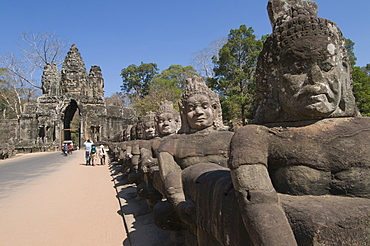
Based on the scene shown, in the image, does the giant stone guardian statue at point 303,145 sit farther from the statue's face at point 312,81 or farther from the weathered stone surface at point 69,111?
the weathered stone surface at point 69,111

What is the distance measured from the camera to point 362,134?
143 centimetres

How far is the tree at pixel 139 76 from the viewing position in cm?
5064

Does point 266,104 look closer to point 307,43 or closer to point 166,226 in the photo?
point 307,43

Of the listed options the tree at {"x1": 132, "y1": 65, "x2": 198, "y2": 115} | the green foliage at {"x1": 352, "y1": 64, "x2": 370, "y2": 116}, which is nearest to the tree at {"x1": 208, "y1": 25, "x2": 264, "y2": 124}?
the tree at {"x1": 132, "y1": 65, "x2": 198, "y2": 115}

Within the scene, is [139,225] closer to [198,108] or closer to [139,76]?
[198,108]

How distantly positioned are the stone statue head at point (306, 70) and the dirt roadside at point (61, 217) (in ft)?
9.40

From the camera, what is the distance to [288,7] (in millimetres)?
1836

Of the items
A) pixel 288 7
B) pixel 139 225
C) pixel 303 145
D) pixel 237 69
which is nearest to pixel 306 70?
pixel 303 145

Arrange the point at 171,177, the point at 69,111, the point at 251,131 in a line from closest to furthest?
1. the point at 251,131
2. the point at 171,177
3. the point at 69,111

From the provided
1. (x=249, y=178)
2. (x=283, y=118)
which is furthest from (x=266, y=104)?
(x=249, y=178)

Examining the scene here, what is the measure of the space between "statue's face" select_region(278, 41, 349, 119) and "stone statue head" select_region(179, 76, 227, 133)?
1481mm

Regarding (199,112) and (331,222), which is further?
(199,112)

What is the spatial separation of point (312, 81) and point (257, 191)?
68cm

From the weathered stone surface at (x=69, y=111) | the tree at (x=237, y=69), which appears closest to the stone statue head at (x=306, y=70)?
the tree at (x=237, y=69)
